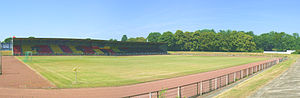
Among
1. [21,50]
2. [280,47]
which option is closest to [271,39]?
[280,47]

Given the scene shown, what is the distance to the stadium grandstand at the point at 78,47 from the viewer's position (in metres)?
76.9

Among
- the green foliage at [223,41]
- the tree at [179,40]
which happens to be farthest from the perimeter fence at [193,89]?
the tree at [179,40]

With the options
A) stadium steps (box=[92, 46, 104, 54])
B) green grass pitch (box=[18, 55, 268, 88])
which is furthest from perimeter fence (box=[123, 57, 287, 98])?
stadium steps (box=[92, 46, 104, 54])

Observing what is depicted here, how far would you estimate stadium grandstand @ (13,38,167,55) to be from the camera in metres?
76.9

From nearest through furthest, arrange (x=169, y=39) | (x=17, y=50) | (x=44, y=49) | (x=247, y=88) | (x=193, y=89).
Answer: (x=193, y=89) < (x=247, y=88) < (x=17, y=50) < (x=44, y=49) < (x=169, y=39)

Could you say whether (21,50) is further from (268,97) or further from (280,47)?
(280,47)

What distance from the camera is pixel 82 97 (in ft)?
45.7

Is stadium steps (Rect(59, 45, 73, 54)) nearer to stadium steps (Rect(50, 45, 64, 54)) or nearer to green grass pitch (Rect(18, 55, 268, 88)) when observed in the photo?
stadium steps (Rect(50, 45, 64, 54))

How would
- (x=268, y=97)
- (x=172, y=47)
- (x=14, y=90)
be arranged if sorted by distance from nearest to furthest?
(x=268, y=97), (x=14, y=90), (x=172, y=47)

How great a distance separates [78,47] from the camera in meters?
90.1

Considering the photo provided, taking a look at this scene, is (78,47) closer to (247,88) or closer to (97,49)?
(97,49)

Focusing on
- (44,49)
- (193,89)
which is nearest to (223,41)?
(44,49)

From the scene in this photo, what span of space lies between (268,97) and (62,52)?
256 feet

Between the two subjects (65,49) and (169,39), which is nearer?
(65,49)
